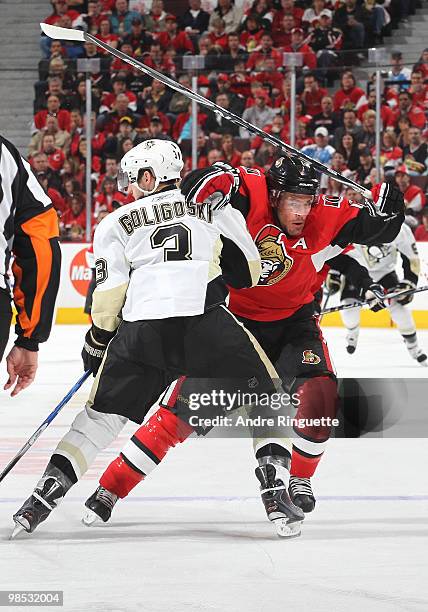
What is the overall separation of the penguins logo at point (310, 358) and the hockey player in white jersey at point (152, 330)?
0.23 metres

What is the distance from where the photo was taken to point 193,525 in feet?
11.7

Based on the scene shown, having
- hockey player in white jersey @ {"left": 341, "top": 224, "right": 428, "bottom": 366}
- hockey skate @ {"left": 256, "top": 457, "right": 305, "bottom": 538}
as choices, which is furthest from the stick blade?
hockey player in white jersey @ {"left": 341, "top": 224, "right": 428, "bottom": 366}

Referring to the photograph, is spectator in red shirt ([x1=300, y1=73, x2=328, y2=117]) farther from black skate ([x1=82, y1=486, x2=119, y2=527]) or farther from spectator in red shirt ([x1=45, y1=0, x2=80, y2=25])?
black skate ([x1=82, y1=486, x2=119, y2=527])

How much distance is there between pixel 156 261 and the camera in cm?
349

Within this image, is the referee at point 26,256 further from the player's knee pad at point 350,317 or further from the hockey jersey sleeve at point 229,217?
the player's knee pad at point 350,317

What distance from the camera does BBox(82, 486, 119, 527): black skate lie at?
351cm

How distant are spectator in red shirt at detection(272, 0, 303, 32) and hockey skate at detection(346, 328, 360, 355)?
5366 mm

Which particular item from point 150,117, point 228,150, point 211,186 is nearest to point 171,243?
point 211,186

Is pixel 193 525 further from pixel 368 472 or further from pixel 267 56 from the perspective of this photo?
pixel 267 56

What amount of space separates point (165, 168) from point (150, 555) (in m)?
1.11

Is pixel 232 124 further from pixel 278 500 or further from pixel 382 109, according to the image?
pixel 278 500

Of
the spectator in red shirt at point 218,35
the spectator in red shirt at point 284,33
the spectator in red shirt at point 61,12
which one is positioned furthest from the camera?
the spectator in red shirt at point 61,12

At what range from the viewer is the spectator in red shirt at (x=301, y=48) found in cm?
1121

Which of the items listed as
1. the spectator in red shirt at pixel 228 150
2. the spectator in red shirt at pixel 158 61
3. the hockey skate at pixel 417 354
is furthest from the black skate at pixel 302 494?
the spectator in red shirt at pixel 158 61
